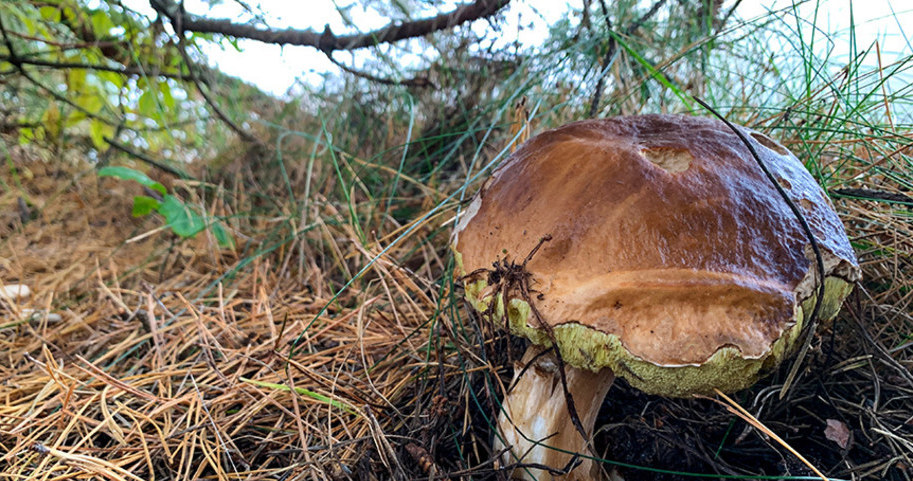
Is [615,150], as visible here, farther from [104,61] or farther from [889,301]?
[104,61]

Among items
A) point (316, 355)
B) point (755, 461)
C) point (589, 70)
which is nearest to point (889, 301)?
point (755, 461)

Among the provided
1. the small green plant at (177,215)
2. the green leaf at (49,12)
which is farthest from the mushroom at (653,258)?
the green leaf at (49,12)

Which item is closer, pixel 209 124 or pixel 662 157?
pixel 662 157

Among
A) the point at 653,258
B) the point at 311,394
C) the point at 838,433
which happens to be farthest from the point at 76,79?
the point at 838,433

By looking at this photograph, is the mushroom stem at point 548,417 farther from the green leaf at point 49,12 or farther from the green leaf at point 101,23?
the green leaf at point 49,12

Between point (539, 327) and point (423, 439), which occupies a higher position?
point (539, 327)

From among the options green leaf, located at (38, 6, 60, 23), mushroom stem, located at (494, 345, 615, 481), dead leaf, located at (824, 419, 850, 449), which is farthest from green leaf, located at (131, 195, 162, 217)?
dead leaf, located at (824, 419, 850, 449)

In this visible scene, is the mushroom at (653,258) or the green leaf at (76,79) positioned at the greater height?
the green leaf at (76,79)
